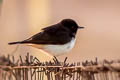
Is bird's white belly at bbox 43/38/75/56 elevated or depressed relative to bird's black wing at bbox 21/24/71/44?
depressed

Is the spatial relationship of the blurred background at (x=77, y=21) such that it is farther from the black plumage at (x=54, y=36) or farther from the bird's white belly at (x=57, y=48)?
the bird's white belly at (x=57, y=48)

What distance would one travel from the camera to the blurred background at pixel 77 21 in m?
10.1

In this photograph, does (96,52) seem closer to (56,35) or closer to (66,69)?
(56,35)

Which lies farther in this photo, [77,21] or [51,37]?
[77,21]

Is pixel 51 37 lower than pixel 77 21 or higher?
lower

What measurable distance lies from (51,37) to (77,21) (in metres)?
5.93

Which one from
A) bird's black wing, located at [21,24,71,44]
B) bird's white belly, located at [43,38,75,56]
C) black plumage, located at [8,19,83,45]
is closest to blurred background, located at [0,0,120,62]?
black plumage, located at [8,19,83,45]

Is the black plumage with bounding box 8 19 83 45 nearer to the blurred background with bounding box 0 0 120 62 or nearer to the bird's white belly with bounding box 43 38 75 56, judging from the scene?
the bird's white belly with bounding box 43 38 75 56

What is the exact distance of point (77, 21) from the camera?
11367 mm

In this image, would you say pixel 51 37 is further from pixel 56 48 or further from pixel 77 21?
pixel 77 21

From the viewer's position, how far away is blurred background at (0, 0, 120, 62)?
10055 mm

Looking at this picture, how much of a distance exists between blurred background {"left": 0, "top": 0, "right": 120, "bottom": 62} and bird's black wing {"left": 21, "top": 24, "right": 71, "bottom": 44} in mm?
3015

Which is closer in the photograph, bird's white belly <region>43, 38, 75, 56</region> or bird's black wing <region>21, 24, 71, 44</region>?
bird's black wing <region>21, 24, 71, 44</region>

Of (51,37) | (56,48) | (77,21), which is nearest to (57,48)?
(56,48)
